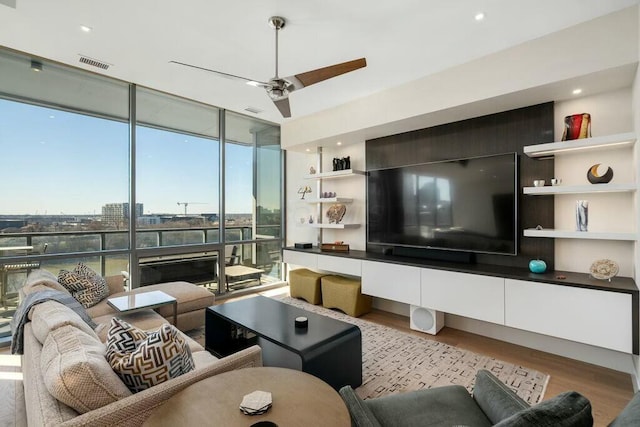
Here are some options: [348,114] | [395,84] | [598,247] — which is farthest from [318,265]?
[598,247]

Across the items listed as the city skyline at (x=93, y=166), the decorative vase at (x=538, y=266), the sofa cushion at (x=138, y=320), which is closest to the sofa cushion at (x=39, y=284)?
the sofa cushion at (x=138, y=320)

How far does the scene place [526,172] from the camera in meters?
3.09

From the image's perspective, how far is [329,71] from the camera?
91.4 inches

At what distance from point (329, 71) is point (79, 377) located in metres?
2.26

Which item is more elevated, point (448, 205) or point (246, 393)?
point (448, 205)

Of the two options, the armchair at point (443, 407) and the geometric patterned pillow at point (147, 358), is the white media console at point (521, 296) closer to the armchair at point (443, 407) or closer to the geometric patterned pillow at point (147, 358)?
the armchair at point (443, 407)

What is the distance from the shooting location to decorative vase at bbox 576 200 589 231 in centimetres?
265

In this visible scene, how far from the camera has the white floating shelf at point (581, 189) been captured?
2400 millimetres

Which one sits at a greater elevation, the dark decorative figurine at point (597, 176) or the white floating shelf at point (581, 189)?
the dark decorative figurine at point (597, 176)

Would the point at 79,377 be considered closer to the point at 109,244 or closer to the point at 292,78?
the point at 292,78

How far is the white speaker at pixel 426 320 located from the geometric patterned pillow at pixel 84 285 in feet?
10.9

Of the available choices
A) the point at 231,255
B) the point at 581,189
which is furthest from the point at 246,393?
the point at 231,255

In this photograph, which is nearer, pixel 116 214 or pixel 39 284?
pixel 39 284

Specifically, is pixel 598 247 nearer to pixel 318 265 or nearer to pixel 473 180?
pixel 473 180
